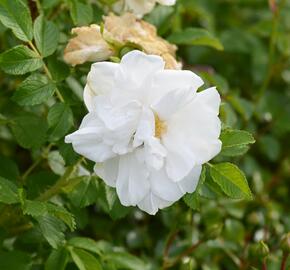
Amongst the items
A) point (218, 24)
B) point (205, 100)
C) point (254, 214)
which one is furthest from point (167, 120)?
point (218, 24)

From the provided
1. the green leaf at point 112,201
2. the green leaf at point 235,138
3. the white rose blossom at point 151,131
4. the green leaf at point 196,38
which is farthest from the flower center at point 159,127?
the green leaf at point 196,38

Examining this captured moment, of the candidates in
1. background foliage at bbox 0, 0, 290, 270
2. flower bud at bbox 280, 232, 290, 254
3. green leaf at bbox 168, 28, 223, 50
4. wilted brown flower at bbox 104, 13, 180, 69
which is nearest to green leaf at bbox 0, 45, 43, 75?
background foliage at bbox 0, 0, 290, 270

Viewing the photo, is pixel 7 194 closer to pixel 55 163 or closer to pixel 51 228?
pixel 51 228

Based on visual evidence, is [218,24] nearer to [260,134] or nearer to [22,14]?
[260,134]

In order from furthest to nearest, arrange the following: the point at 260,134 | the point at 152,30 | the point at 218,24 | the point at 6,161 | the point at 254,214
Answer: the point at 218,24
the point at 260,134
the point at 254,214
the point at 6,161
the point at 152,30

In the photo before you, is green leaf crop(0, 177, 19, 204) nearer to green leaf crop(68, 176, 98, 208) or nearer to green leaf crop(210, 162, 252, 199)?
green leaf crop(68, 176, 98, 208)

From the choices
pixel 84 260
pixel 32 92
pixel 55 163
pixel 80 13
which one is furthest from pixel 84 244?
pixel 80 13
